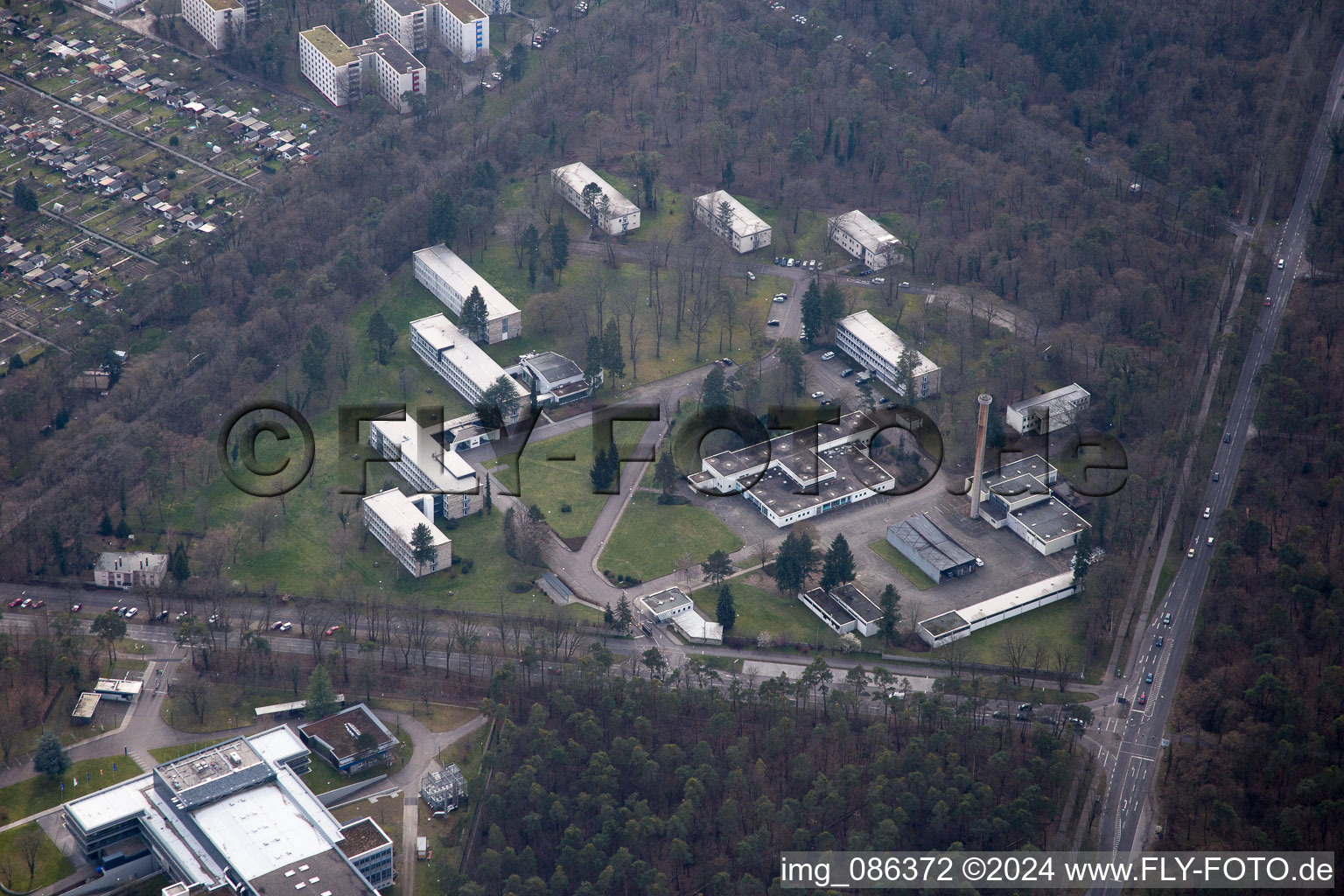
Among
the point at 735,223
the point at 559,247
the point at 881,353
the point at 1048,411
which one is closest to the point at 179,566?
the point at 559,247

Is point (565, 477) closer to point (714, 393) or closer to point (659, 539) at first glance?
point (659, 539)

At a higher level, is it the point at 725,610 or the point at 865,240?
the point at 865,240

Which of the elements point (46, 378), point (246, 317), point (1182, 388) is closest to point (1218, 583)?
point (1182, 388)

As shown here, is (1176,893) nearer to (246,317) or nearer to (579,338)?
(579,338)

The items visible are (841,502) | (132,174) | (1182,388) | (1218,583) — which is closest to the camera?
(1218,583)

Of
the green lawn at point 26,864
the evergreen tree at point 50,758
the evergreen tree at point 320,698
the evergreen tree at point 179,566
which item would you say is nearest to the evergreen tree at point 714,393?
the evergreen tree at point 320,698
